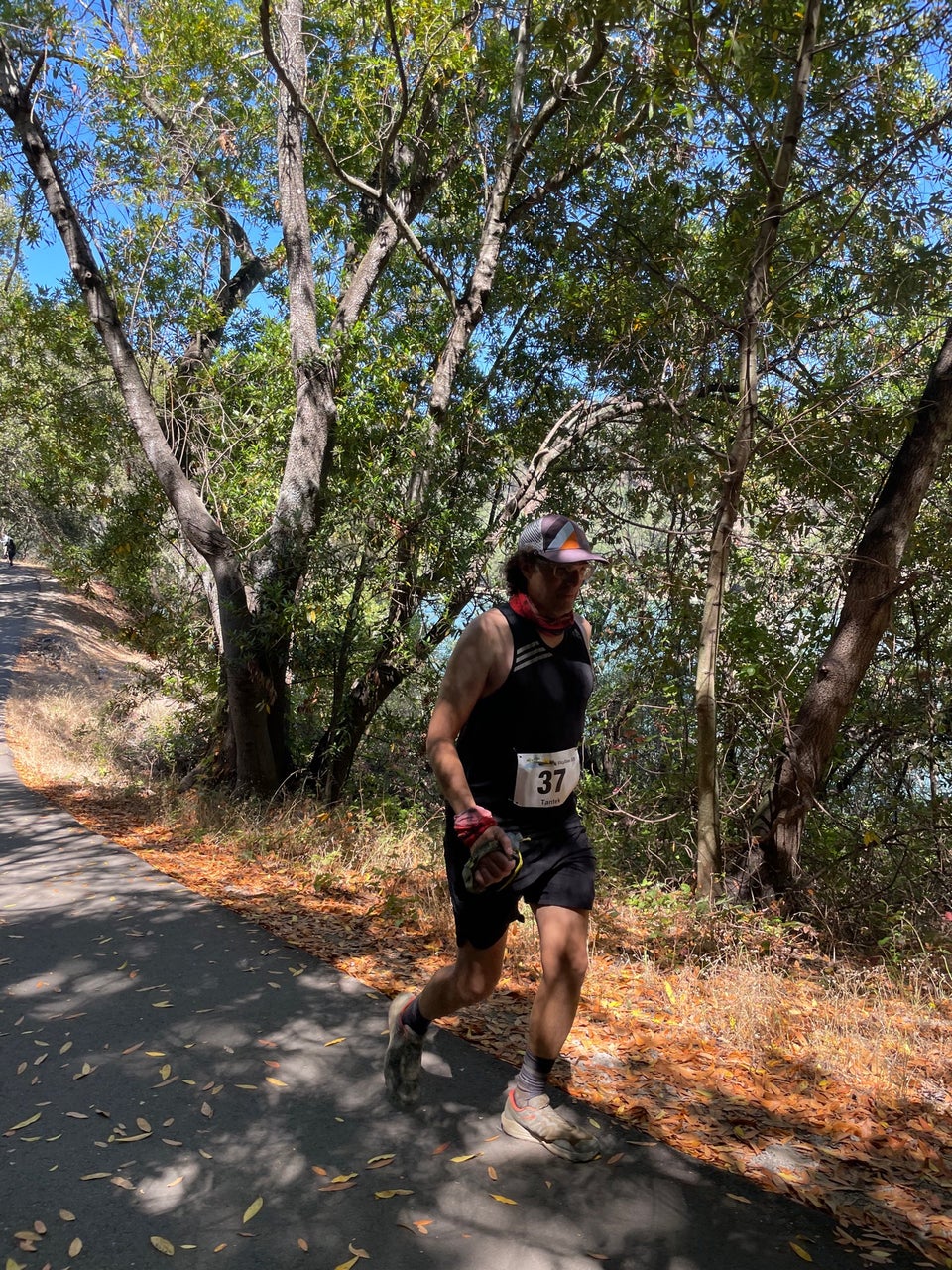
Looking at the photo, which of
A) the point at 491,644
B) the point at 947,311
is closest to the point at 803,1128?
the point at 491,644

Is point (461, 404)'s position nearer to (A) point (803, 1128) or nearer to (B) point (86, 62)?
(B) point (86, 62)

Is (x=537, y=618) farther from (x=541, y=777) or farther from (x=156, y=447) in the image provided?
(x=156, y=447)

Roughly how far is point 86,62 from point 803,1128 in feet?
35.6

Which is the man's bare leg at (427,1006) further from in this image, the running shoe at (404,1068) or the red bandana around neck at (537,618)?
the red bandana around neck at (537,618)

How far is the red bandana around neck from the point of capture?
10.4 feet

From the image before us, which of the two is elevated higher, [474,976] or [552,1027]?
[474,976]

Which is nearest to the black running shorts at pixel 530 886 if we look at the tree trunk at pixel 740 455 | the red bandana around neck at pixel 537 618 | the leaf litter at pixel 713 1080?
the red bandana around neck at pixel 537 618

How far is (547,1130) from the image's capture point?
298cm

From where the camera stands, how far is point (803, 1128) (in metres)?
3.29

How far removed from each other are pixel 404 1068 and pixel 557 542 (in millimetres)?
2016

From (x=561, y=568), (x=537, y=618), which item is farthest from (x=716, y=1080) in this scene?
(x=561, y=568)

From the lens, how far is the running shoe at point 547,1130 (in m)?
2.94

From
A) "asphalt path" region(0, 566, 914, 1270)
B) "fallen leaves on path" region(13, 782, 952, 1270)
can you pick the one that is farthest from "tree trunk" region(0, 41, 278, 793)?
"asphalt path" region(0, 566, 914, 1270)

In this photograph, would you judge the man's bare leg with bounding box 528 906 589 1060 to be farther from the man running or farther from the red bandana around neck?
the red bandana around neck
